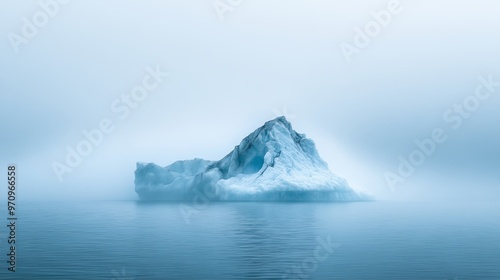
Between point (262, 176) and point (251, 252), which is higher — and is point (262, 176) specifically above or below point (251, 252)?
above

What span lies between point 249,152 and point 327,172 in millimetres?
8162

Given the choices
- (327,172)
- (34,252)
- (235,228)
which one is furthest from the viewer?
(327,172)

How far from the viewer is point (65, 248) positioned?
21.8 m

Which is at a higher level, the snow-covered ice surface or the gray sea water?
the snow-covered ice surface

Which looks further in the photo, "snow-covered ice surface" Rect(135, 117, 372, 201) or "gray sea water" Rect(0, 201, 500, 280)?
"snow-covered ice surface" Rect(135, 117, 372, 201)

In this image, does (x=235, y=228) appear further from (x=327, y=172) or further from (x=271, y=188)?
(x=327, y=172)

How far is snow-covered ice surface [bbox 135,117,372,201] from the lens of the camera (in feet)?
198

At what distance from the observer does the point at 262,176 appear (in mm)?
60562

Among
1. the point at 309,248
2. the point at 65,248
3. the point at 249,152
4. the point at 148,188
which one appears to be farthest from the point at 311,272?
the point at 148,188

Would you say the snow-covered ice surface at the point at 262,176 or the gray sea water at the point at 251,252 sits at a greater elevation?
the snow-covered ice surface at the point at 262,176

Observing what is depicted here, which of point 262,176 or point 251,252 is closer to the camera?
point 251,252

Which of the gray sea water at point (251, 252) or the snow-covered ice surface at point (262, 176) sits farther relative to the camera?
the snow-covered ice surface at point (262, 176)

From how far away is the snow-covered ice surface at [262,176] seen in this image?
60281 millimetres

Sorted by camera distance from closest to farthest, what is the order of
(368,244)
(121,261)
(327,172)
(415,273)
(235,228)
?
(415,273) < (121,261) < (368,244) < (235,228) < (327,172)
